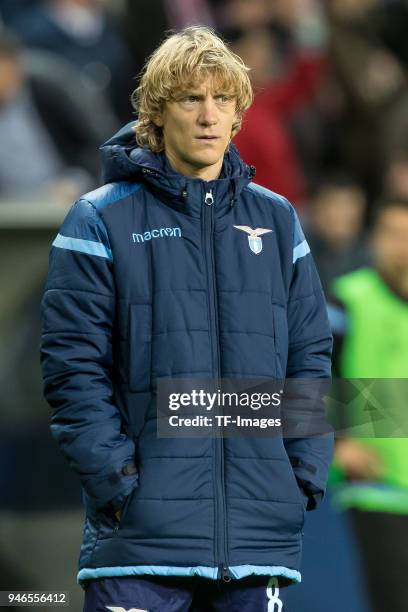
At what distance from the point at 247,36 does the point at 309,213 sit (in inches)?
51.4

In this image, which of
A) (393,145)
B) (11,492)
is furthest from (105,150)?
(393,145)

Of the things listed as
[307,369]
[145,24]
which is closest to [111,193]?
[307,369]

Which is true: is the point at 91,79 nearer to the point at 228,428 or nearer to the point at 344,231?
the point at 344,231

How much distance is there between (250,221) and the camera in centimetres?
395

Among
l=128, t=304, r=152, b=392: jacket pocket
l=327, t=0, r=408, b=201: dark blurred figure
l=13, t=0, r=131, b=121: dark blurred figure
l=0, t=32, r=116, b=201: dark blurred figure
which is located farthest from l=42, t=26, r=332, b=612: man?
l=13, t=0, r=131, b=121: dark blurred figure

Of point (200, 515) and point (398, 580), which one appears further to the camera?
point (398, 580)

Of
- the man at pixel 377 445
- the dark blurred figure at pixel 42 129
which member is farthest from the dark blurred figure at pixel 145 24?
the man at pixel 377 445

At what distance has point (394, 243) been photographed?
18.9 ft

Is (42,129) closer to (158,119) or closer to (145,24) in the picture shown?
(145,24)

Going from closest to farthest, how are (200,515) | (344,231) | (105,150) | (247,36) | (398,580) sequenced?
1. (200,515)
2. (105,150)
3. (398,580)
4. (344,231)
5. (247,36)

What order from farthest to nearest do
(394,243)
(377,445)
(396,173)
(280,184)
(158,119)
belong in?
(280,184), (396,173), (394,243), (377,445), (158,119)

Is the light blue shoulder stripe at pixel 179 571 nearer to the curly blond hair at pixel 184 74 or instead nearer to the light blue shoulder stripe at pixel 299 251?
the light blue shoulder stripe at pixel 299 251

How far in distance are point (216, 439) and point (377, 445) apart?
67.9 inches

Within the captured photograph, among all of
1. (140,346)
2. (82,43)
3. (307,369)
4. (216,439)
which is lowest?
(216,439)
